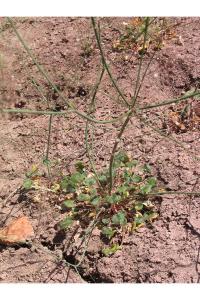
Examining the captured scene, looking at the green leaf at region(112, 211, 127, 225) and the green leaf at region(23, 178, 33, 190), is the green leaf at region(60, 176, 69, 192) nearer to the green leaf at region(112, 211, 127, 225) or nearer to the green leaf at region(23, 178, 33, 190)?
the green leaf at region(23, 178, 33, 190)

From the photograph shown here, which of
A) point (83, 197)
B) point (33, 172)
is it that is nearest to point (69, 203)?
point (83, 197)

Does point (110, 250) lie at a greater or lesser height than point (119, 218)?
lesser

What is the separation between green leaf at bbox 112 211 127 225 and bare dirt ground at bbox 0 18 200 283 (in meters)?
0.07

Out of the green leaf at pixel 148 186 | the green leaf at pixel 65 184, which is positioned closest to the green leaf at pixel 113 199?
the green leaf at pixel 148 186

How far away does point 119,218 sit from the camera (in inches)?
77.8

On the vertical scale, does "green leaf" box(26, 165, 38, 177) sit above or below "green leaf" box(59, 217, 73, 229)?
above

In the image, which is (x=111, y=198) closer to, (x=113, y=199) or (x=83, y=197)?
(x=113, y=199)

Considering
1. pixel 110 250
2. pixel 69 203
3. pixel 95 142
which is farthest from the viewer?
pixel 95 142

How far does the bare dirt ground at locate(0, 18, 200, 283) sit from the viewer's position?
6.40 ft

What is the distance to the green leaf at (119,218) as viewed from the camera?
1.97m

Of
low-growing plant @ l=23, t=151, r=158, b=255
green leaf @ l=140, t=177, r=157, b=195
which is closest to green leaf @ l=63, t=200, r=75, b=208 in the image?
low-growing plant @ l=23, t=151, r=158, b=255

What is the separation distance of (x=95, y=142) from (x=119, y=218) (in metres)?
0.51

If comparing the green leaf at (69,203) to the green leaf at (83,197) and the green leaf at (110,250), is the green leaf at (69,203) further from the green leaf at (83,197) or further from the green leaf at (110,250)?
the green leaf at (110,250)

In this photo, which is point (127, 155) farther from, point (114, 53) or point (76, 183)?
point (114, 53)
